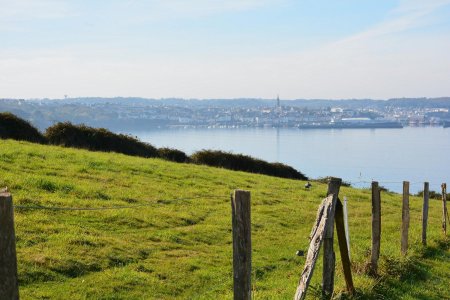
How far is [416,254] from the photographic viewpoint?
15.5 metres

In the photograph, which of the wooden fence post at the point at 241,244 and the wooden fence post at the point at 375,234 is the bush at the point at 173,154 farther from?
the wooden fence post at the point at 241,244

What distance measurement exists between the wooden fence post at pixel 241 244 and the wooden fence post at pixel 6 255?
2874mm

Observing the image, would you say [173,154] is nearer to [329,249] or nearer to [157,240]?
[157,240]

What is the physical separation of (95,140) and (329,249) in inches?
1296

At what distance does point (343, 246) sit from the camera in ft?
33.1

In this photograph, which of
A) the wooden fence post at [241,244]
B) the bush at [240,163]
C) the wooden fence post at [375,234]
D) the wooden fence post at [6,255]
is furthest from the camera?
the bush at [240,163]

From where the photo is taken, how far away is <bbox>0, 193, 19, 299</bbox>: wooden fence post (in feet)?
15.7

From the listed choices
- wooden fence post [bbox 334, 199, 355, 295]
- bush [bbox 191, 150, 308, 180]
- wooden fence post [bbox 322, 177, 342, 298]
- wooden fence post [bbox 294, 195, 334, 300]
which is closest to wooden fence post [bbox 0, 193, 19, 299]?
wooden fence post [bbox 294, 195, 334, 300]

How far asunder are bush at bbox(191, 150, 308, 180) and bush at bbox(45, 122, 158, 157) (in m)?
4.19

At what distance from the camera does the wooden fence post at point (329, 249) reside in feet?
30.8

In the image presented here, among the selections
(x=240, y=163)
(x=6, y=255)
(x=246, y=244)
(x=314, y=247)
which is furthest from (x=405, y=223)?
(x=240, y=163)

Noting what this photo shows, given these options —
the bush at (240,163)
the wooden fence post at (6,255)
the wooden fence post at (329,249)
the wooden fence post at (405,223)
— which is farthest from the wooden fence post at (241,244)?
the bush at (240,163)

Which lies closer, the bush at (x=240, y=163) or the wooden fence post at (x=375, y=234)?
the wooden fence post at (x=375, y=234)

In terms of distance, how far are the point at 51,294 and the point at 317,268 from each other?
651cm
